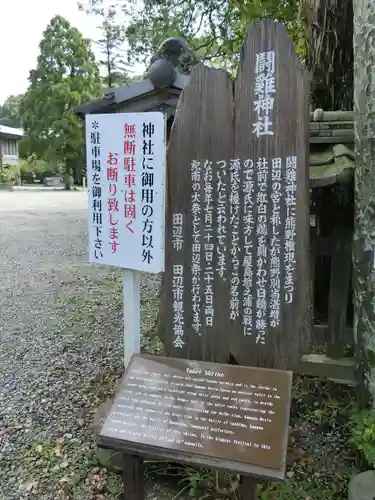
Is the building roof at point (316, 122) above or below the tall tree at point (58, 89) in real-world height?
below

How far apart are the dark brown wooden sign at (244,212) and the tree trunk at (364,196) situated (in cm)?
28

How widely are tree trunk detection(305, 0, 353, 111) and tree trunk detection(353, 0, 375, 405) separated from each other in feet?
6.13

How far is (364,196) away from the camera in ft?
7.87

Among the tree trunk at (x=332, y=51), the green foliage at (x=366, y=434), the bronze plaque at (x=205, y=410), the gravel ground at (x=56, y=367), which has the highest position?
the tree trunk at (x=332, y=51)

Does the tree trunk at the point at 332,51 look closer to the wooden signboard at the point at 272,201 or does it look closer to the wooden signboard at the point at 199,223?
the wooden signboard at the point at 272,201

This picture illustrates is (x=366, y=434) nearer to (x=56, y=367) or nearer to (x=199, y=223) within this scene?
(x=199, y=223)

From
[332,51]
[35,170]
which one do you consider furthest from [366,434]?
[35,170]

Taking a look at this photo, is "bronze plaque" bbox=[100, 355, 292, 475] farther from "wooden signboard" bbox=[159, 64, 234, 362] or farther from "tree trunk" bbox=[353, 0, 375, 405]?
"tree trunk" bbox=[353, 0, 375, 405]

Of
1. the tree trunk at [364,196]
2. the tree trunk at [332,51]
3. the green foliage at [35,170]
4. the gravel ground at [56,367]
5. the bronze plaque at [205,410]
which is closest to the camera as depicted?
the bronze plaque at [205,410]

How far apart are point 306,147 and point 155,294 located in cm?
423

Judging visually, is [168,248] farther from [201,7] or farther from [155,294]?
[201,7]

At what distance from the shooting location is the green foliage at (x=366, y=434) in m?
2.34

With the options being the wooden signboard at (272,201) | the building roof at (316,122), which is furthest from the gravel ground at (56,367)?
the building roof at (316,122)

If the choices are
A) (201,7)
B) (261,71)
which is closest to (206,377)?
(261,71)
